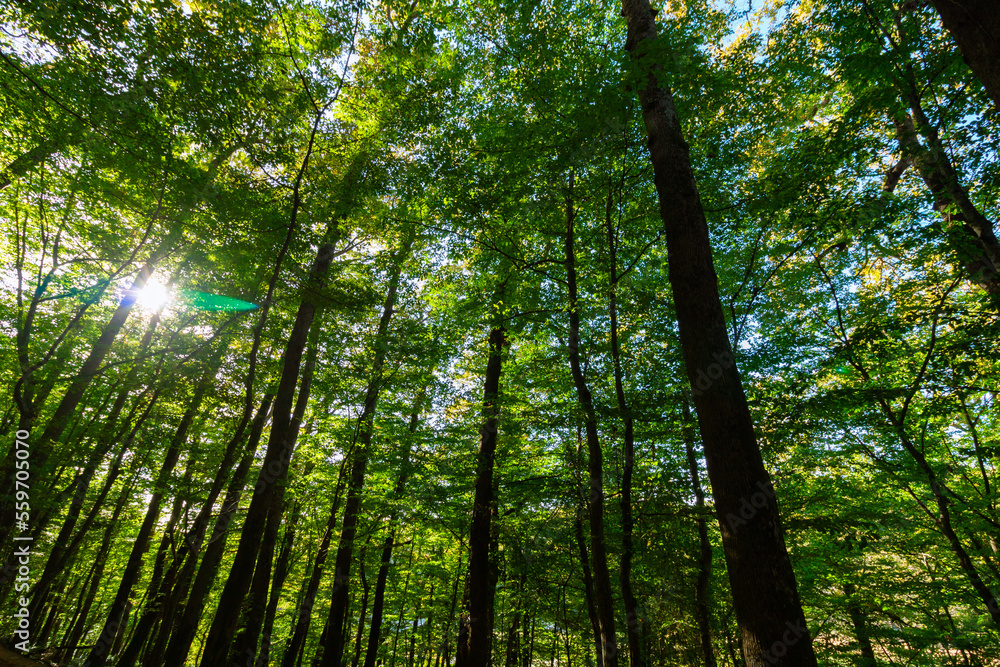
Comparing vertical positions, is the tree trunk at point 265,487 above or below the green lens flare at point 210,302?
below

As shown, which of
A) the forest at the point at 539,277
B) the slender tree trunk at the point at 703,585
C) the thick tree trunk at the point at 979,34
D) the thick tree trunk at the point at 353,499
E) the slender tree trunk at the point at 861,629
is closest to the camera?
the thick tree trunk at the point at 979,34

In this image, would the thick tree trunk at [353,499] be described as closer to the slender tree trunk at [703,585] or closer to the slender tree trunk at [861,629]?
the slender tree trunk at [703,585]

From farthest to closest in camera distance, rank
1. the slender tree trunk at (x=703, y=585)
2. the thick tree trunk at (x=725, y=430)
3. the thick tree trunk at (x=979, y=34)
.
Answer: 1. the slender tree trunk at (x=703, y=585)
2. the thick tree trunk at (x=979, y=34)
3. the thick tree trunk at (x=725, y=430)

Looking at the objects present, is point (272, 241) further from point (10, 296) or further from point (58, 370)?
point (10, 296)

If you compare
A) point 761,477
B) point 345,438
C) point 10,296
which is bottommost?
point 761,477

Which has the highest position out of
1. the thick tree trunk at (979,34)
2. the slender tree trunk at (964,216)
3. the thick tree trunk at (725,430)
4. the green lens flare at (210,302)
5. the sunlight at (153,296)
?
the sunlight at (153,296)

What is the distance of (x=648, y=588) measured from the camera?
10.0m

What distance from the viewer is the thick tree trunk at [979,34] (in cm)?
299

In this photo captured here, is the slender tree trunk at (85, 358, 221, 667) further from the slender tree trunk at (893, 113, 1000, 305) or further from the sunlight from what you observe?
the slender tree trunk at (893, 113, 1000, 305)

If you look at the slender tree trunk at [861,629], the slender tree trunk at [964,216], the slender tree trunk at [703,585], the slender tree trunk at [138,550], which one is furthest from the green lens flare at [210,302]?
the slender tree trunk at [861,629]

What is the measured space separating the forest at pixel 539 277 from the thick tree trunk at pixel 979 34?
0.02 metres

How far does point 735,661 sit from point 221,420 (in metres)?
14.8

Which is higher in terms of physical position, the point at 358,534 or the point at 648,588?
the point at 358,534

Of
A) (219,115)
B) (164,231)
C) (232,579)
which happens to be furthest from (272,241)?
(232,579)
